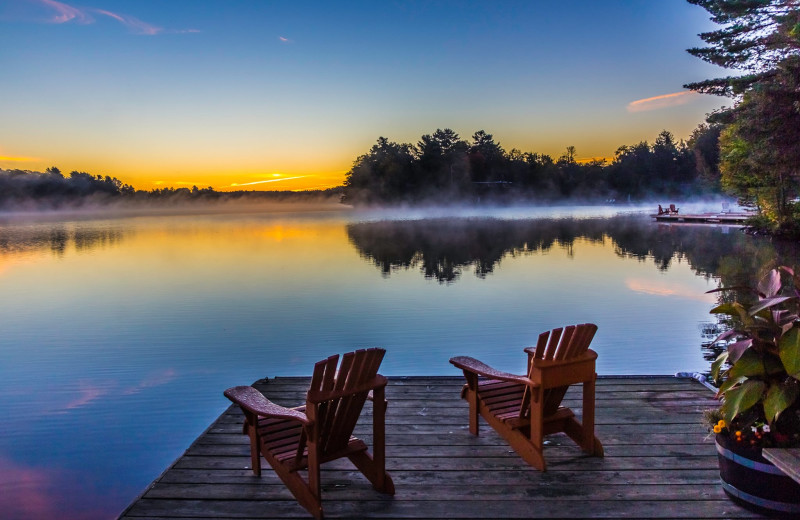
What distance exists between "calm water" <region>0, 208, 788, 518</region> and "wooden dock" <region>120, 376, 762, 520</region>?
154 cm

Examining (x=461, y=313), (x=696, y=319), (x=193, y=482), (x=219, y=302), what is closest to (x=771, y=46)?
(x=696, y=319)

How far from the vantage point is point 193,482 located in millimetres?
3684

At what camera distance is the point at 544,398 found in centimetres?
390

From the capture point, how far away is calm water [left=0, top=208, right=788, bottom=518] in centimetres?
588

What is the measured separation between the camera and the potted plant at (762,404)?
2857 millimetres

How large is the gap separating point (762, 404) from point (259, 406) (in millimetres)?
2717

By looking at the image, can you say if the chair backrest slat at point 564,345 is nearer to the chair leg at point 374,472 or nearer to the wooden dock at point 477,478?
the wooden dock at point 477,478

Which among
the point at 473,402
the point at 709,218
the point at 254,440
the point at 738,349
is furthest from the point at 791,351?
the point at 709,218

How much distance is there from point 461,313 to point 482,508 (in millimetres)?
9738

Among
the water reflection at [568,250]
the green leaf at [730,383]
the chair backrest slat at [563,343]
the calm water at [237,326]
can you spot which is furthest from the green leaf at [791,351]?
the water reflection at [568,250]

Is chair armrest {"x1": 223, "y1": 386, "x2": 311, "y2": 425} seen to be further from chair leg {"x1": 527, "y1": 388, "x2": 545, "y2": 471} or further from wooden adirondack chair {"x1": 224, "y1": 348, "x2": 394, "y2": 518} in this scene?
chair leg {"x1": 527, "y1": 388, "x2": 545, "y2": 471}

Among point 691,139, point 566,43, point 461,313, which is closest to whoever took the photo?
point 461,313

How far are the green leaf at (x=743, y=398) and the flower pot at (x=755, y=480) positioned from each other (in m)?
0.17

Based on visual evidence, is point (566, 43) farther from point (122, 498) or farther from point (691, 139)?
point (691, 139)
